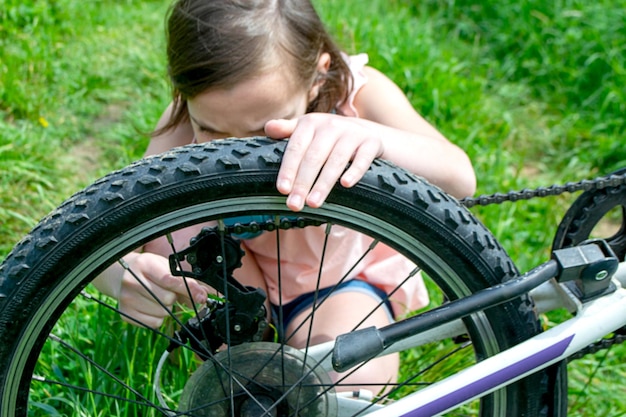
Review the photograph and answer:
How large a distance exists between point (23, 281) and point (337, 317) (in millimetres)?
878

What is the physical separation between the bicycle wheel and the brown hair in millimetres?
401

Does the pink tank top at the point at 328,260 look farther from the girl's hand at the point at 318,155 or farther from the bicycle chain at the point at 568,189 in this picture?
the girl's hand at the point at 318,155

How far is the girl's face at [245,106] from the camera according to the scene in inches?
66.1

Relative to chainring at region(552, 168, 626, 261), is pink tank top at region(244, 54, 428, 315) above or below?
above

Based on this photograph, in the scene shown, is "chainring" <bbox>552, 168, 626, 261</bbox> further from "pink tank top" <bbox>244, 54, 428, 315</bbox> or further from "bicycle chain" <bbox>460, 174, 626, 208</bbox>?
A: "pink tank top" <bbox>244, 54, 428, 315</bbox>

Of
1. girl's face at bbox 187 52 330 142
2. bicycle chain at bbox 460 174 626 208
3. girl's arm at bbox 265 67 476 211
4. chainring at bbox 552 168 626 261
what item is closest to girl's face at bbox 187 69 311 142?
girl's face at bbox 187 52 330 142

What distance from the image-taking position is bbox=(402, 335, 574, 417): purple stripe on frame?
1.32 meters

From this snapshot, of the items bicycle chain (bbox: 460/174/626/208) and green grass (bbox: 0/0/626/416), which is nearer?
bicycle chain (bbox: 460/174/626/208)

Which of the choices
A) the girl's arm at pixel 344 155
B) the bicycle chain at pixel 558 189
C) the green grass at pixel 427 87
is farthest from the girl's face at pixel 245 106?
the green grass at pixel 427 87

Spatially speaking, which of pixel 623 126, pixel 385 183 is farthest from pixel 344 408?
pixel 623 126

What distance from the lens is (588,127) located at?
338 centimetres

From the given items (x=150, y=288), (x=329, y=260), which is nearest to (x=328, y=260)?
(x=329, y=260)

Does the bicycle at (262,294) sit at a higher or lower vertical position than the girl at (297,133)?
lower

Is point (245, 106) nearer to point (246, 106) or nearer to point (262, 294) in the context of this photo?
point (246, 106)
